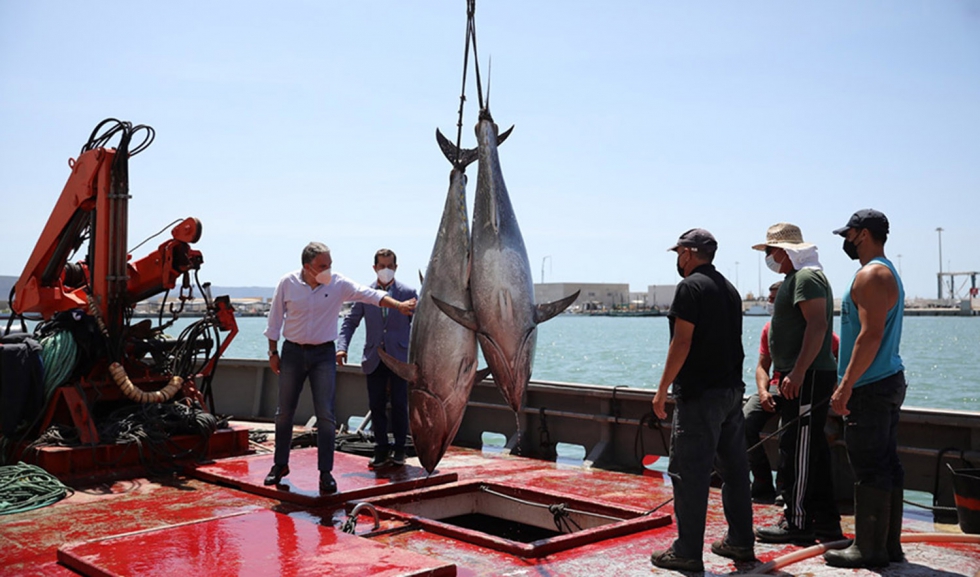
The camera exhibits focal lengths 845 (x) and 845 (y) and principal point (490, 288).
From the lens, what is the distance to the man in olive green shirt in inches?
181

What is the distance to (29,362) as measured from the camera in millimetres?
6285

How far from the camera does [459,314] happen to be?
12.2 feet

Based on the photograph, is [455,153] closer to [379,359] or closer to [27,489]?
[379,359]

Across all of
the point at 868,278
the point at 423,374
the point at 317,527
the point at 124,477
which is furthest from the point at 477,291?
the point at 124,477

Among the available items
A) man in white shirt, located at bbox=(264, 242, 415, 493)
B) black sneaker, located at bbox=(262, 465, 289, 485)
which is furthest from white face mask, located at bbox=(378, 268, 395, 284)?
black sneaker, located at bbox=(262, 465, 289, 485)

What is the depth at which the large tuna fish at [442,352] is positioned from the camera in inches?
152

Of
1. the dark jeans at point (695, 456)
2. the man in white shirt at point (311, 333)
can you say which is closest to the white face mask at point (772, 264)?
the dark jeans at point (695, 456)

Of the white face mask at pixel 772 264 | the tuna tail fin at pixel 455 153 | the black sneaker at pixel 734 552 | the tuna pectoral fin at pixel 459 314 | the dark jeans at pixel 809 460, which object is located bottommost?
the black sneaker at pixel 734 552

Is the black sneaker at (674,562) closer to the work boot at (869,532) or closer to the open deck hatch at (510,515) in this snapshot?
the open deck hatch at (510,515)

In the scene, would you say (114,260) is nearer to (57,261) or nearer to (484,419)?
(57,261)

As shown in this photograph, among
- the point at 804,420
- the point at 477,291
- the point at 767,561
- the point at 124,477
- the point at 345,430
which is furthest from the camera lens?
the point at 345,430

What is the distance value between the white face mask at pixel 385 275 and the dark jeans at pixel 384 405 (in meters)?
0.66

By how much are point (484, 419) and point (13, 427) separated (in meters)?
4.08

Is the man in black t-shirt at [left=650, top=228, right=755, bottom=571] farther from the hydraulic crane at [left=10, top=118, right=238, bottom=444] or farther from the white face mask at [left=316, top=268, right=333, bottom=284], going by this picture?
the hydraulic crane at [left=10, top=118, right=238, bottom=444]
